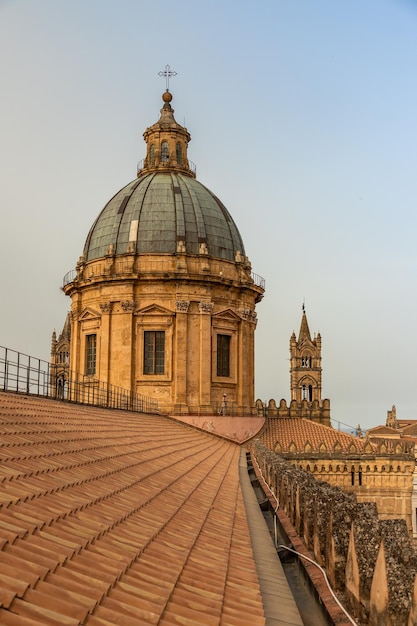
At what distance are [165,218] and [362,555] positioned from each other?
35.1 m

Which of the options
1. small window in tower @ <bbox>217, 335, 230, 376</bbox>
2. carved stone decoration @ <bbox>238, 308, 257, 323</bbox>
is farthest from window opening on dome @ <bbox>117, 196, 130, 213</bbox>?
small window in tower @ <bbox>217, 335, 230, 376</bbox>

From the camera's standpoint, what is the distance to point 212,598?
4934mm

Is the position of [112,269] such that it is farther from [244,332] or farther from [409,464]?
Answer: [409,464]

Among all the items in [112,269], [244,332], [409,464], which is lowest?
[409,464]

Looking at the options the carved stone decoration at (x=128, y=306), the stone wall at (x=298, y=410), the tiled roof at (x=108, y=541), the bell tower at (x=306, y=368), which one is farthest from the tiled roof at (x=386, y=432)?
the tiled roof at (x=108, y=541)

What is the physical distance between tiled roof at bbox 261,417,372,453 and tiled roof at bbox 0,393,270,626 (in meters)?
27.3

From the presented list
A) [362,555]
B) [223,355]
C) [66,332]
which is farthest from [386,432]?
[362,555]

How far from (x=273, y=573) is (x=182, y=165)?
128 ft

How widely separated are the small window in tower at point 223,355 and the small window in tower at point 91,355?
6893 mm

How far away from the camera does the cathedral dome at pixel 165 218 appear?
39.2 m

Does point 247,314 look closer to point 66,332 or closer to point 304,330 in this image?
point 304,330

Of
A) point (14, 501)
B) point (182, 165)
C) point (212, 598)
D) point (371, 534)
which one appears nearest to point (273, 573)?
point (371, 534)

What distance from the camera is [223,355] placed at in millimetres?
39125

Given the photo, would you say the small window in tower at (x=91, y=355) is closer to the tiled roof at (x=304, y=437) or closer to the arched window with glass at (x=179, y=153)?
the tiled roof at (x=304, y=437)
